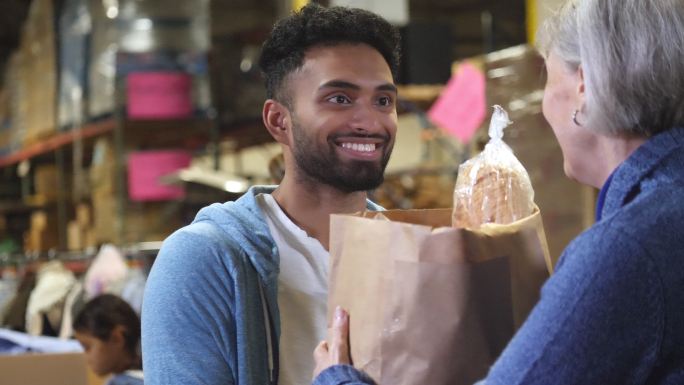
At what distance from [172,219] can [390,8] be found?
5.78ft

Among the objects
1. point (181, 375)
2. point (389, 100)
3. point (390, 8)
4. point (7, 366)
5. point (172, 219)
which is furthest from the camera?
point (172, 219)

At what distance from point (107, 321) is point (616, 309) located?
300 cm

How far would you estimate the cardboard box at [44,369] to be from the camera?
2471mm

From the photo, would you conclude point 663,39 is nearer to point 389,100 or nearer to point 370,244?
point 370,244

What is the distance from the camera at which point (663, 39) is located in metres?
1.23

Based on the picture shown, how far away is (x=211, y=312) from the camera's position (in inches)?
65.9

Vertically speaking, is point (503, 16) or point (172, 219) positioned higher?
point (503, 16)

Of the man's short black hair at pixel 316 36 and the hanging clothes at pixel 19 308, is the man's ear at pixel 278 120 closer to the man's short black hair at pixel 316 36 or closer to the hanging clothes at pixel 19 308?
the man's short black hair at pixel 316 36

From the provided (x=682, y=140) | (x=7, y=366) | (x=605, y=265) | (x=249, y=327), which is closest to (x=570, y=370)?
(x=605, y=265)

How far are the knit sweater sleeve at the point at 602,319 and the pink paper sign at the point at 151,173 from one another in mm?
4568

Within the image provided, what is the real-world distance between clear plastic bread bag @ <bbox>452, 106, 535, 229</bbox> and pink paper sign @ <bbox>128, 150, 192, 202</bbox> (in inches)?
165

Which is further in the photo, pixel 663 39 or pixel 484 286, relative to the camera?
pixel 484 286

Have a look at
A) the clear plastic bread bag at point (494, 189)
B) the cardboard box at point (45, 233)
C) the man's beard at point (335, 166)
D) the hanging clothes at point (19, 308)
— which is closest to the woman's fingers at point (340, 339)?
the clear plastic bread bag at point (494, 189)

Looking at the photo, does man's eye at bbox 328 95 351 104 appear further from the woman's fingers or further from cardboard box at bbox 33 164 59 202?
cardboard box at bbox 33 164 59 202
